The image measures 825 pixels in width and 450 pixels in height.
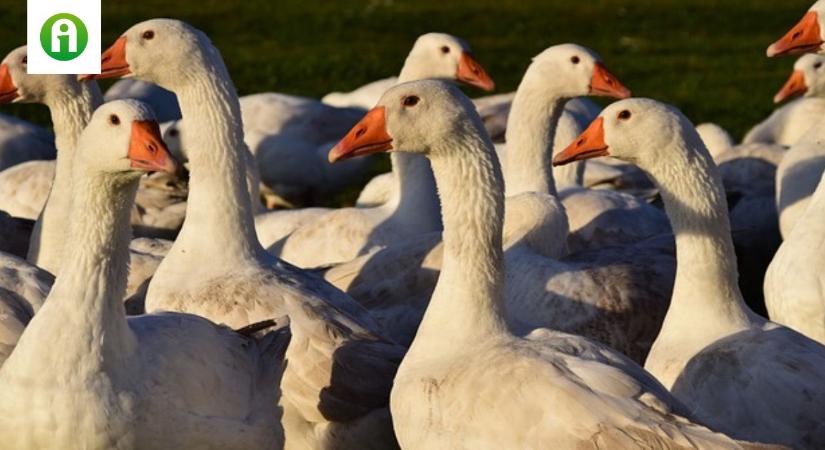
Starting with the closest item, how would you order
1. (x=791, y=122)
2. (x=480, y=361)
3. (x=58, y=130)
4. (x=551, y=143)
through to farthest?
(x=480, y=361)
(x=58, y=130)
(x=551, y=143)
(x=791, y=122)

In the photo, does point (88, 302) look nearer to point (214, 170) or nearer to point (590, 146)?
A: point (214, 170)

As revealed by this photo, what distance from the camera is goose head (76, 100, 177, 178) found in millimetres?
6949

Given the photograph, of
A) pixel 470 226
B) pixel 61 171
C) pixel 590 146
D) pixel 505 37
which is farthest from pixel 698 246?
pixel 505 37

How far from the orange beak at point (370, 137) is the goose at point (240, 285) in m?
0.86

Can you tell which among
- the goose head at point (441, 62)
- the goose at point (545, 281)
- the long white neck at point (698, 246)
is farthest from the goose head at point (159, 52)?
the goose head at point (441, 62)

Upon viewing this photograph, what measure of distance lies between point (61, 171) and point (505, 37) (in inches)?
586

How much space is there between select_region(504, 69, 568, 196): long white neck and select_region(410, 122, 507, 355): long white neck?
343 cm

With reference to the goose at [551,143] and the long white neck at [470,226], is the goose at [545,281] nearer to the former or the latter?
the goose at [551,143]

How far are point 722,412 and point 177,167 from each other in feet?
7.43

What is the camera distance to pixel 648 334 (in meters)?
9.45

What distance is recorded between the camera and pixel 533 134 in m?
11.0

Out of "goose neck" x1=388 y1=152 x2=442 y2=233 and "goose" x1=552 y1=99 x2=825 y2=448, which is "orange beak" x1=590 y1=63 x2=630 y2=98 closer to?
"goose neck" x1=388 y1=152 x2=442 y2=233

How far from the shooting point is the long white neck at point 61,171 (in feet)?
32.1

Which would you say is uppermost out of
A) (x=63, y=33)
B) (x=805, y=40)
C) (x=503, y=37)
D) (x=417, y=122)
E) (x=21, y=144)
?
(x=805, y=40)
